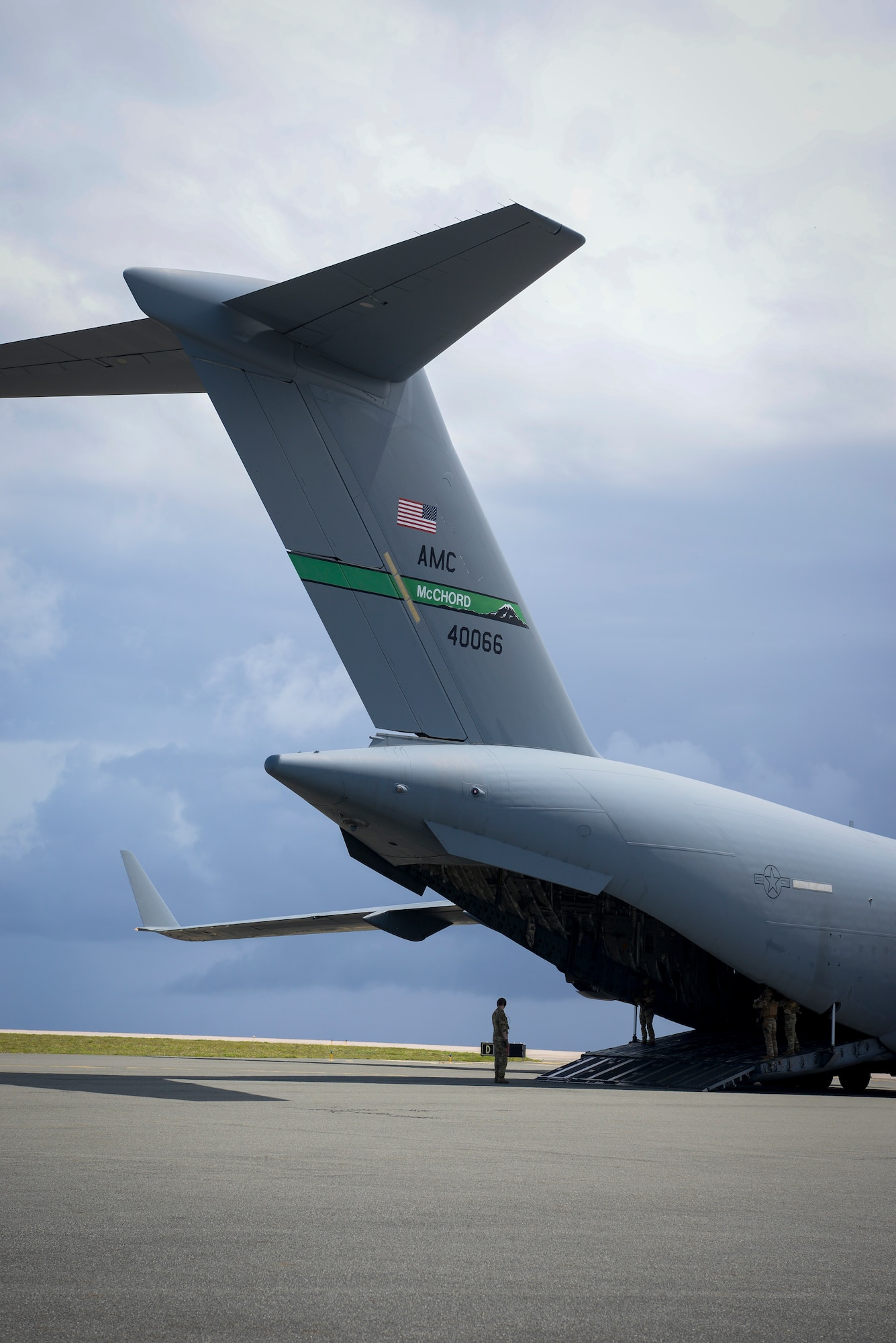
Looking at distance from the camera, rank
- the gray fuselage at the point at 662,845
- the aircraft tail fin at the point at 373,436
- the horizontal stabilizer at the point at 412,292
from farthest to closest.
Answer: the gray fuselage at the point at 662,845, the aircraft tail fin at the point at 373,436, the horizontal stabilizer at the point at 412,292

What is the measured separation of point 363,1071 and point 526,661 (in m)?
6.94

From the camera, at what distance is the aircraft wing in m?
20.1

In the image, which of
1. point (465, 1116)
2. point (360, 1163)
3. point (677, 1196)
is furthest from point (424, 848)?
point (677, 1196)

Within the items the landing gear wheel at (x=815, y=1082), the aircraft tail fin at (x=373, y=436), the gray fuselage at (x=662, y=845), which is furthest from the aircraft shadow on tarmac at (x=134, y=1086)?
the landing gear wheel at (x=815, y=1082)

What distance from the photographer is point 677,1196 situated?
5.36 meters

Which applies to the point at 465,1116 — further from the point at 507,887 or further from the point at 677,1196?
the point at 507,887

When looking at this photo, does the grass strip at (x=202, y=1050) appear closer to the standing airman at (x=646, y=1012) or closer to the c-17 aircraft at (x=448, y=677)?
the standing airman at (x=646, y=1012)

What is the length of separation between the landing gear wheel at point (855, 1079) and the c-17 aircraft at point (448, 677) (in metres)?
0.67

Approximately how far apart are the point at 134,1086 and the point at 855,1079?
10587 millimetres

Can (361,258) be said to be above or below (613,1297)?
above

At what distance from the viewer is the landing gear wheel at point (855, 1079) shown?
17.3m

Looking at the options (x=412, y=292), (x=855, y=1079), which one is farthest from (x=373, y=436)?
(x=855, y=1079)

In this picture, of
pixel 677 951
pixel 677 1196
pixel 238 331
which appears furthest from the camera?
pixel 677 951

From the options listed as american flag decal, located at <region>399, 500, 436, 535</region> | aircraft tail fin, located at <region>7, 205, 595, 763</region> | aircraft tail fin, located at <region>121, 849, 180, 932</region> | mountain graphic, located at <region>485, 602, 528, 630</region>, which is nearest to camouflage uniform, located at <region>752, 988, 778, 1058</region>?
aircraft tail fin, located at <region>7, 205, 595, 763</region>
